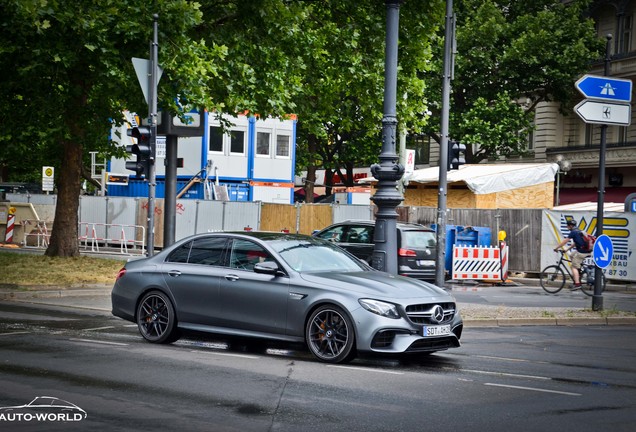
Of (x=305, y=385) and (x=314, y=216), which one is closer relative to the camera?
(x=305, y=385)

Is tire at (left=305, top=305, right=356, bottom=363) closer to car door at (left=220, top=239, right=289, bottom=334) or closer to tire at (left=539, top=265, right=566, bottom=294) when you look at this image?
car door at (left=220, top=239, right=289, bottom=334)

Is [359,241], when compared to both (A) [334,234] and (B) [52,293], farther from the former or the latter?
(B) [52,293]

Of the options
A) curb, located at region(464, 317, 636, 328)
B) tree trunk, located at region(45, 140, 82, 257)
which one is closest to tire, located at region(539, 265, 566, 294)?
curb, located at region(464, 317, 636, 328)

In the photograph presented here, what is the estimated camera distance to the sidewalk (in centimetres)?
1568

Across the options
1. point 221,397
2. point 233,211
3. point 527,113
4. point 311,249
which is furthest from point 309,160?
point 221,397

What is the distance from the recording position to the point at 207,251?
38.9 feet

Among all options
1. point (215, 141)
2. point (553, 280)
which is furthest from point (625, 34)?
point (553, 280)

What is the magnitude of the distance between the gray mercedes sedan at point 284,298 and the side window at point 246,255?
0.01 m

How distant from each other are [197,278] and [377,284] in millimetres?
2457

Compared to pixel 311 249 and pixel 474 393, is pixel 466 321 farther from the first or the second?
pixel 474 393

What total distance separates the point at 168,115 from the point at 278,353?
32.9ft

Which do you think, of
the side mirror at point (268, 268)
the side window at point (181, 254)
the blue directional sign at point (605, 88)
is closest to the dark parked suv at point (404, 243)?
the blue directional sign at point (605, 88)

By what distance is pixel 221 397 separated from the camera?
8.23 m

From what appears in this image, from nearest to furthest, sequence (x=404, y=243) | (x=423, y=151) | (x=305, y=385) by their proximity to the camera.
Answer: (x=305, y=385), (x=404, y=243), (x=423, y=151)
